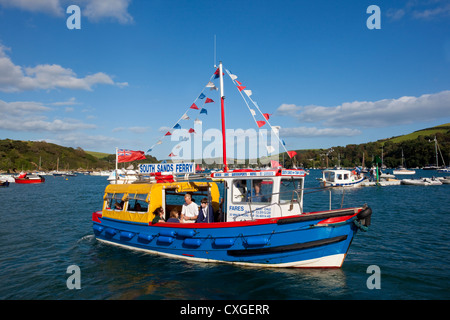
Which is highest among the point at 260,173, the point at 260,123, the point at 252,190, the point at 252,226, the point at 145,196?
the point at 260,123

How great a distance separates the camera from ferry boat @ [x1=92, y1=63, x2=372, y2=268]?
9.53 meters

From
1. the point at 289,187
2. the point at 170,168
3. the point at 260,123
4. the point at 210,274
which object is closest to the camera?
the point at 210,274

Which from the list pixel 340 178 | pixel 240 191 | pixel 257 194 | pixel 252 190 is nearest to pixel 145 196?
pixel 240 191

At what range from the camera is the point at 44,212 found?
2672 cm

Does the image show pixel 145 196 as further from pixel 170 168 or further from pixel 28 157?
pixel 28 157

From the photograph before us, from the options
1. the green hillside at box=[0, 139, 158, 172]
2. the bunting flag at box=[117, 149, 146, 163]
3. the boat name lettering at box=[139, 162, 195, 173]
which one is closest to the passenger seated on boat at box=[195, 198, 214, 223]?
the boat name lettering at box=[139, 162, 195, 173]

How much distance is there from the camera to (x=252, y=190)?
426 inches

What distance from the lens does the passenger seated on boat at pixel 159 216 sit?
11.7m

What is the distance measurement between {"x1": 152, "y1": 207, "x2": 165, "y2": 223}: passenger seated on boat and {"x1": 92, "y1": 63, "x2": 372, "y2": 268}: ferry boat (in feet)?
0.13

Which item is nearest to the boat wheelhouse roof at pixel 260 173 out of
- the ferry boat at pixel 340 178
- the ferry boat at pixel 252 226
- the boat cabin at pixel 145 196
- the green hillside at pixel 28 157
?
the ferry boat at pixel 252 226

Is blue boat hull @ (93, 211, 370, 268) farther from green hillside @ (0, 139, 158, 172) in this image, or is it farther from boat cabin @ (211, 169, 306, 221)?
green hillside @ (0, 139, 158, 172)

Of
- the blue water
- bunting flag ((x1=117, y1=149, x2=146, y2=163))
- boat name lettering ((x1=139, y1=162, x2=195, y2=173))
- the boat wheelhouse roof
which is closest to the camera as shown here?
the blue water

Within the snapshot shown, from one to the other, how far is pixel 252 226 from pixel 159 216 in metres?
4.17

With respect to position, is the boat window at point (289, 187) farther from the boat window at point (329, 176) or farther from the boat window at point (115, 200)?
the boat window at point (329, 176)
